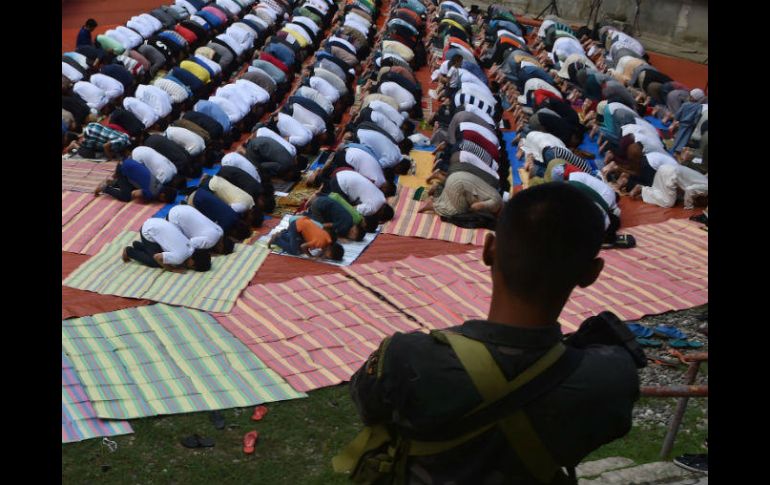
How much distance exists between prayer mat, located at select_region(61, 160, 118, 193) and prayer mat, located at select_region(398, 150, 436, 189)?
11.1 feet

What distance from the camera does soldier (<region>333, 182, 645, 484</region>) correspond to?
7.11ft

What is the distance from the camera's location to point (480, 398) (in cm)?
214

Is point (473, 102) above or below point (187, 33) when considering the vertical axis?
above

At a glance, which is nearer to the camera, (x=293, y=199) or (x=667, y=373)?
(x=667, y=373)

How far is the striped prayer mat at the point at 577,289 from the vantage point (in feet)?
24.9

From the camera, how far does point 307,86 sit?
43.3 feet

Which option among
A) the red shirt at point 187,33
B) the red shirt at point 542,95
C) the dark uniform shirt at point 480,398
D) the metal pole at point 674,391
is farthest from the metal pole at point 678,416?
the red shirt at point 187,33

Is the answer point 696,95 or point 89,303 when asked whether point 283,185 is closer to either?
point 89,303

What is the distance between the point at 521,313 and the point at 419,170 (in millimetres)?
9349

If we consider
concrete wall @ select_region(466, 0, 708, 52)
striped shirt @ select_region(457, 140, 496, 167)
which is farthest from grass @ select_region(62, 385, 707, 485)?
concrete wall @ select_region(466, 0, 708, 52)

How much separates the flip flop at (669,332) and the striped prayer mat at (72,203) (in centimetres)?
555

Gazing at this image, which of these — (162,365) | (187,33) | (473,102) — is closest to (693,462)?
(162,365)

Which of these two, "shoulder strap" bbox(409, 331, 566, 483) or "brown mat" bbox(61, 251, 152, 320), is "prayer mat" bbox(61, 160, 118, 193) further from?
"shoulder strap" bbox(409, 331, 566, 483)
